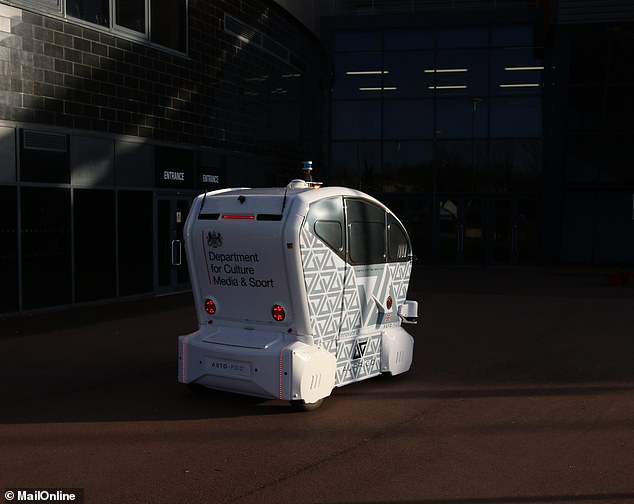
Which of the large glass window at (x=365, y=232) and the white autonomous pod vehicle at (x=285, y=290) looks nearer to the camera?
the white autonomous pod vehicle at (x=285, y=290)

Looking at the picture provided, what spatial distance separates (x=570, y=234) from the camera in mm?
27312

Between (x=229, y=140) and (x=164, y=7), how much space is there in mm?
3948

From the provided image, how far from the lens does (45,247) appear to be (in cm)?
1398

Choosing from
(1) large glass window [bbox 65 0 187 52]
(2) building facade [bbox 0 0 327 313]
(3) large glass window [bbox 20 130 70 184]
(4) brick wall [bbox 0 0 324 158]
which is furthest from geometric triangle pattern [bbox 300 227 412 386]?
(1) large glass window [bbox 65 0 187 52]

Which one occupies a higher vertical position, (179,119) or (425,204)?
(179,119)

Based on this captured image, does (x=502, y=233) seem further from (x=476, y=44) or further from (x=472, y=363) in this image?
(x=472, y=363)

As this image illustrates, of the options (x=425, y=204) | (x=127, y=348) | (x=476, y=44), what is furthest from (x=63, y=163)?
(x=476, y=44)

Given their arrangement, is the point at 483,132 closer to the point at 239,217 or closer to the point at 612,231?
the point at 612,231

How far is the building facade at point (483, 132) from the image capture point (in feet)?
86.3

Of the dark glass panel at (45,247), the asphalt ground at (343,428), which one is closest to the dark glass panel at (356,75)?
the dark glass panel at (45,247)

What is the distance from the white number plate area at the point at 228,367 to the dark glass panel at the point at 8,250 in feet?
23.5

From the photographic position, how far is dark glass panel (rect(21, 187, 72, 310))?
44.6 feet

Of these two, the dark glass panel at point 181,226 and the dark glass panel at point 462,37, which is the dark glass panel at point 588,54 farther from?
the dark glass panel at point 181,226

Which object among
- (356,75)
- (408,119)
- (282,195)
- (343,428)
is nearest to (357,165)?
(408,119)
